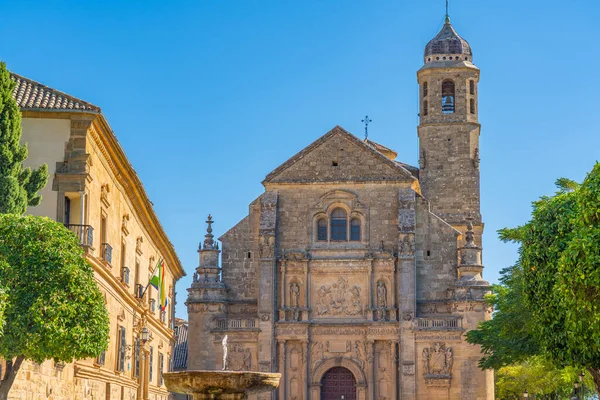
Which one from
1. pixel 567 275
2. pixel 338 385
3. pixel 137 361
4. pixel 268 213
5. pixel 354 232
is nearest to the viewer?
pixel 567 275

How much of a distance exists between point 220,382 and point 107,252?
1484cm

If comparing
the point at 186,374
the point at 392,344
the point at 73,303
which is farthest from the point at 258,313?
the point at 186,374

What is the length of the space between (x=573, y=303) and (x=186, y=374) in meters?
8.78

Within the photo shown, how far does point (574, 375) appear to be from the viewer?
33.4m

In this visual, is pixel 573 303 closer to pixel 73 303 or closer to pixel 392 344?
pixel 73 303

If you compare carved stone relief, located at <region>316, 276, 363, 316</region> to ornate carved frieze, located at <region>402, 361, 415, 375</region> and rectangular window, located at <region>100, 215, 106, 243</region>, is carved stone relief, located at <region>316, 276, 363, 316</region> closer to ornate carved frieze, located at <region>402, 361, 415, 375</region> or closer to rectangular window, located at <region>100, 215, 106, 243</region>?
ornate carved frieze, located at <region>402, 361, 415, 375</region>

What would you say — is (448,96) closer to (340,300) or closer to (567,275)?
(340,300)

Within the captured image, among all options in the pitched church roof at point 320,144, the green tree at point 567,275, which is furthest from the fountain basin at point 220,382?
the pitched church roof at point 320,144

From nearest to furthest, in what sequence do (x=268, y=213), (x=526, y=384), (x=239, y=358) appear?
(x=239, y=358)
(x=268, y=213)
(x=526, y=384)

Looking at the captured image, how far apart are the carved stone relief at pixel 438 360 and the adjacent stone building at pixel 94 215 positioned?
12560mm

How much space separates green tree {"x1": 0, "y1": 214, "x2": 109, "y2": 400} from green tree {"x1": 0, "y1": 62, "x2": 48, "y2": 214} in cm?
169

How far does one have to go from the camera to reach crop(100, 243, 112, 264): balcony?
33812mm

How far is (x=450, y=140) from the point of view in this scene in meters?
57.2

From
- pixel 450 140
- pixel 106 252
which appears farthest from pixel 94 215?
pixel 450 140
